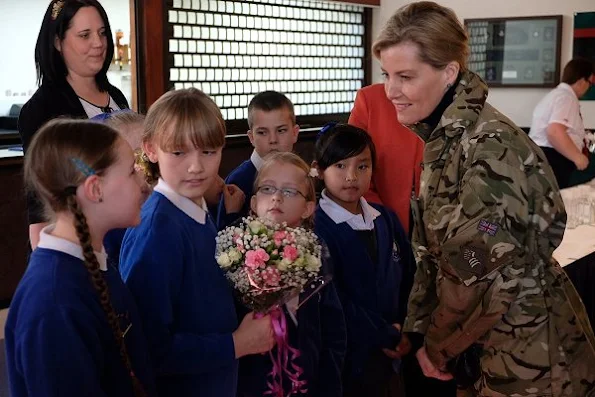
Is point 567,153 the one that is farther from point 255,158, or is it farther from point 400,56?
point 400,56

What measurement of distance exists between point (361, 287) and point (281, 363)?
1.85 ft

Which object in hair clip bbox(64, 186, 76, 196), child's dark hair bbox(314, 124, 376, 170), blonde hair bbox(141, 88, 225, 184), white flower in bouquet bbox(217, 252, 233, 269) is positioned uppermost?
blonde hair bbox(141, 88, 225, 184)

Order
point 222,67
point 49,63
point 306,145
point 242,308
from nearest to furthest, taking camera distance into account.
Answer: point 242,308 < point 49,63 < point 222,67 < point 306,145

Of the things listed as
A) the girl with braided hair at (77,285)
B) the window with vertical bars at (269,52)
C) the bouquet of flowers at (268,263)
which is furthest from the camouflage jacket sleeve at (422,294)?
the window with vertical bars at (269,52)

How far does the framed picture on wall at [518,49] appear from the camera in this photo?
6516mm

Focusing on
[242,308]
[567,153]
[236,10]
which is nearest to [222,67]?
[236,10]

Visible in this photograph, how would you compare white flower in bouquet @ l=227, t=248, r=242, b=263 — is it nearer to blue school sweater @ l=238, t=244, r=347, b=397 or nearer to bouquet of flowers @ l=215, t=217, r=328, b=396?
bouquet of flowers @ l=215, t=217, r=328, b=396

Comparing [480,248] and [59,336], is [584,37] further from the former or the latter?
[59,336]

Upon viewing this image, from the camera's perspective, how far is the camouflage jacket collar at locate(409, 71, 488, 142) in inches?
71.6

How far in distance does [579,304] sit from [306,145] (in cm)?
407

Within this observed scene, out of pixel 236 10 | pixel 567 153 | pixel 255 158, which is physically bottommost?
pixel 567 153

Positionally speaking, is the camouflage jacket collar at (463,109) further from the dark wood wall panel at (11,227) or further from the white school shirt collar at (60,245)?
the dark wood wall panel at (11,227)

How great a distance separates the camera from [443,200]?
1.84 metres

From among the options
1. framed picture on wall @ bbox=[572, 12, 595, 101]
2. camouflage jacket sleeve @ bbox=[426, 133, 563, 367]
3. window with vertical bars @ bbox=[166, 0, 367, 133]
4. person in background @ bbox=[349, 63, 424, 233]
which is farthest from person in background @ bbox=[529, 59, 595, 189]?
camouflage jacket sleeve @ bbox=[426, 133, 563, 367]
